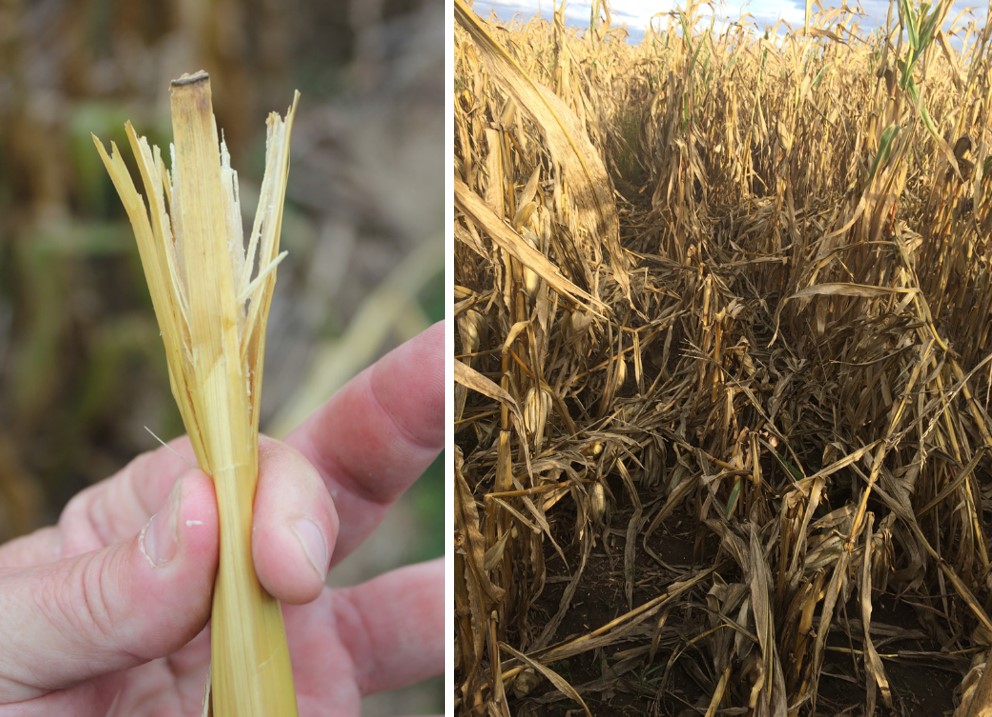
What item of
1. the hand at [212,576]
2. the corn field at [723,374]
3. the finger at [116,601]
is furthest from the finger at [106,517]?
the corn field at [723,374]

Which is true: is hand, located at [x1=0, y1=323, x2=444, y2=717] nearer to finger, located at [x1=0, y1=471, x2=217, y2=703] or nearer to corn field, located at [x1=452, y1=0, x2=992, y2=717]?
finger, located at [x1=0, y1=471, x2=217, y2=703]

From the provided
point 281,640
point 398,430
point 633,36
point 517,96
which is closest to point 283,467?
point 281,640

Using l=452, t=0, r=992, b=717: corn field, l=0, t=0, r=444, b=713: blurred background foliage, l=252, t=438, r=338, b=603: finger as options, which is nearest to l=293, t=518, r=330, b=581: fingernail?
l=252, t=438, r=338, b=603: finger

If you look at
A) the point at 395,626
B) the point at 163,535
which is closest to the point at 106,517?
the point at 395,626

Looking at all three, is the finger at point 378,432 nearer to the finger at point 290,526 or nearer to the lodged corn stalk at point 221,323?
the finger at point 290,526

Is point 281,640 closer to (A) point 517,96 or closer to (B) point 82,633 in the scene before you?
(B) point 82,633

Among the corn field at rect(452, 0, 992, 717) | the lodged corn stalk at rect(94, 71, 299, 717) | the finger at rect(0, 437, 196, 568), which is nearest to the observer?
the lodged corn stalk at rect(94, 71, 299, 717)
